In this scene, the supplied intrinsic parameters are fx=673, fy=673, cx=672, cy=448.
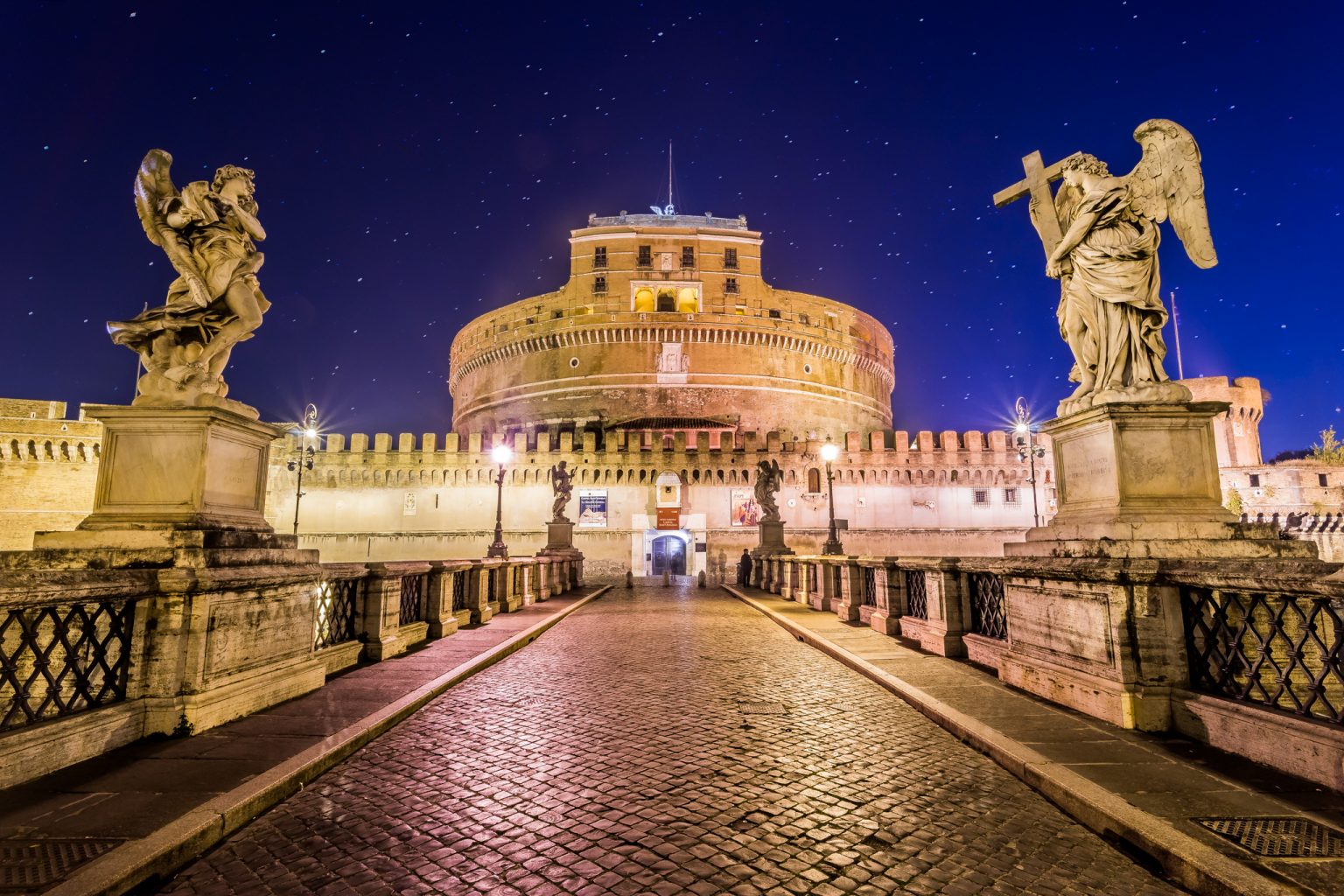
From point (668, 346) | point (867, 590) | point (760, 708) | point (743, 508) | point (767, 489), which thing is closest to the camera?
point (760, 708)

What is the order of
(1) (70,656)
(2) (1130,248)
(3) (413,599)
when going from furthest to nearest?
(3) (413,599) → (2) (1130,248) → (1) (70,656)

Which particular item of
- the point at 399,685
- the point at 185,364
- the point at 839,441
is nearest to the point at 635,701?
the point at 399,685

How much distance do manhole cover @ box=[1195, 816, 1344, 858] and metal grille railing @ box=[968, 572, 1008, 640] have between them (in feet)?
11.6

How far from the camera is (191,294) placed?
504cm

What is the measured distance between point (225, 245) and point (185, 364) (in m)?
0.98

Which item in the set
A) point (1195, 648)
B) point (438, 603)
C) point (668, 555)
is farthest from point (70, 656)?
point (668, 555)

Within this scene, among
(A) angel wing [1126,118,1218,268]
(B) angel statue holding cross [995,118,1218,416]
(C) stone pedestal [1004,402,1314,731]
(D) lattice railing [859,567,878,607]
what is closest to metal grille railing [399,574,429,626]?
(C) stone pedestal [1004,402,1314,731]

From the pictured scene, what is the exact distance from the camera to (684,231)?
48.7 metres

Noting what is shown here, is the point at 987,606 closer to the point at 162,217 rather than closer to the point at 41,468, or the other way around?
the point at 162,217

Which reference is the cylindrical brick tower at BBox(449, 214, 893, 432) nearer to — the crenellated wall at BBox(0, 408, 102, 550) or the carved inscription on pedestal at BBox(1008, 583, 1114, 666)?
the crenellated wall at BBox(0, 408, 102, 550)

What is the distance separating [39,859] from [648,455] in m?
34.7

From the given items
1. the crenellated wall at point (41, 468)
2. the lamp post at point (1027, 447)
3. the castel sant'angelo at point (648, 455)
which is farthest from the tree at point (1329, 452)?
the crenellated wall at point (41, 468)

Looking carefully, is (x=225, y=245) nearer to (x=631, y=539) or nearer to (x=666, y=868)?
(x=666, y=868)

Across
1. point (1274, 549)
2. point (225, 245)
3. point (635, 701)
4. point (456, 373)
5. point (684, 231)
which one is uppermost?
point (684, 231)
